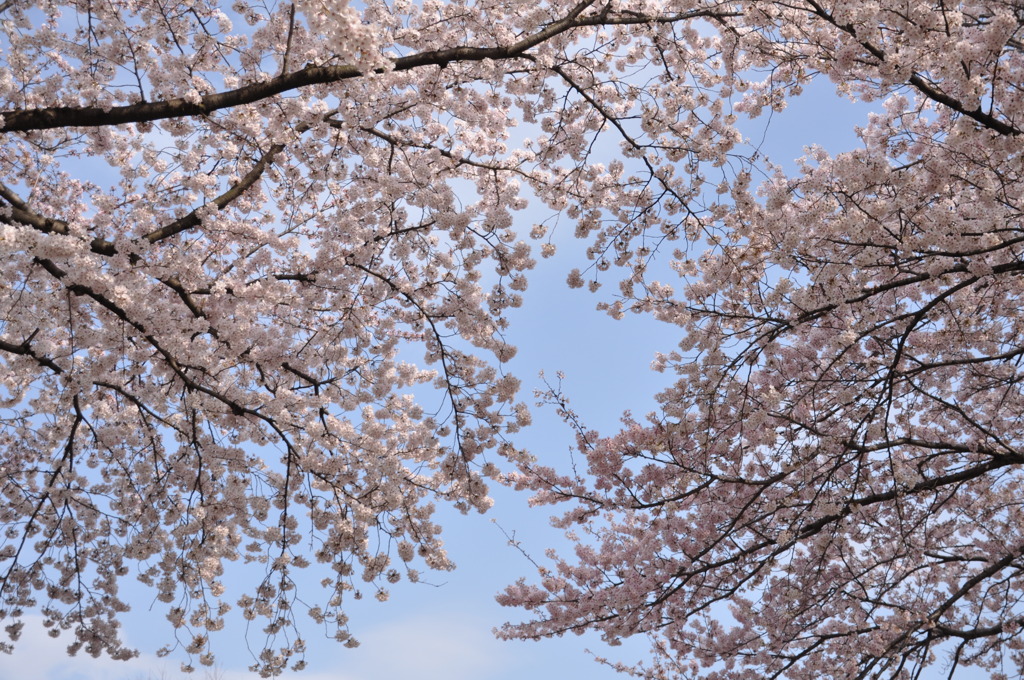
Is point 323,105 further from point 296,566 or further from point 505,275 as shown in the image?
point 296,566

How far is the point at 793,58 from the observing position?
238 inches

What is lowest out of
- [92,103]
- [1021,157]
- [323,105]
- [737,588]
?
[737,588]

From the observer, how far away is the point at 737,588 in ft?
22.5

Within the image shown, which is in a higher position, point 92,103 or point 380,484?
point 92,103

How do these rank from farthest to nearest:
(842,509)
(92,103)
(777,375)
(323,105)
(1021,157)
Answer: (777,375) < (323,105) < (92,103) < (842,509) < (1021,157)

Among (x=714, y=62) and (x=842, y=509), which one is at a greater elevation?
(x=714, y=62)

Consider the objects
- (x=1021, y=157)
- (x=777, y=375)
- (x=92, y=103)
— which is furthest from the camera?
(x=777, y=375)

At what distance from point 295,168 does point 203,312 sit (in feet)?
6.40

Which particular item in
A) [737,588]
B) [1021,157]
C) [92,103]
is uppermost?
[92,103]

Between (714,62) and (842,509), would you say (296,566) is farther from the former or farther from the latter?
(714,62)

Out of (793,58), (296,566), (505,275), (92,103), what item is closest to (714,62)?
(793,58)

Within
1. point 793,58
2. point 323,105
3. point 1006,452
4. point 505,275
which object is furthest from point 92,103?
point 1006,452

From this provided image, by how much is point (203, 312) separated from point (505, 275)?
2.90 meters

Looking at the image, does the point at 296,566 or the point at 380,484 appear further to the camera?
the point at 296,566
